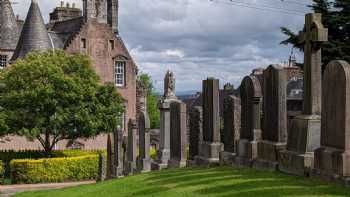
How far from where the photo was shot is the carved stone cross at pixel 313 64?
12.2 metres

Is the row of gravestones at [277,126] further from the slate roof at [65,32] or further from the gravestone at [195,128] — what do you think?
the slate roof at [65,32]

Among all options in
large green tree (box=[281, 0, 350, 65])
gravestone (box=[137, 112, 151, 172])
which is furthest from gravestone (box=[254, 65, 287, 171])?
large green tree (box=[281, 0, 350, 65])

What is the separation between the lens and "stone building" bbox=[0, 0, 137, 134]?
47.7m

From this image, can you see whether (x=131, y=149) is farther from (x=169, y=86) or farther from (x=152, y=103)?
(x=152, y=103)

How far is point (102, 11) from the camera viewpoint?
52.9 meters

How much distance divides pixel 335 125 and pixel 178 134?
351 inches

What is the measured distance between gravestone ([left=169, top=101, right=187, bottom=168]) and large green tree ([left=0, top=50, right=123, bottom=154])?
536 inches

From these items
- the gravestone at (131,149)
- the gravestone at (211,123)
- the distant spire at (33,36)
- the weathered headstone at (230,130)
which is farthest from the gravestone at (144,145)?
the distant spire at (33,36)

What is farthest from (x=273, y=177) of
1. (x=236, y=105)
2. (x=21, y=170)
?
(x=21, y=170)

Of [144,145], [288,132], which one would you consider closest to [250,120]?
[288,132]

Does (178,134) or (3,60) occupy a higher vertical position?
(3,60)

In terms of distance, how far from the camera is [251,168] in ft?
46.7

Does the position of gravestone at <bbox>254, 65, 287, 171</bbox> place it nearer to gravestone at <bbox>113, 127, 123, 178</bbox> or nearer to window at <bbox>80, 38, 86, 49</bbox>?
gravestone at <bbox>113, 127, 123, 178</bbox>

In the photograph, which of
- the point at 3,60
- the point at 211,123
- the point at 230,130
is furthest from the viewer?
the point at 3,60
